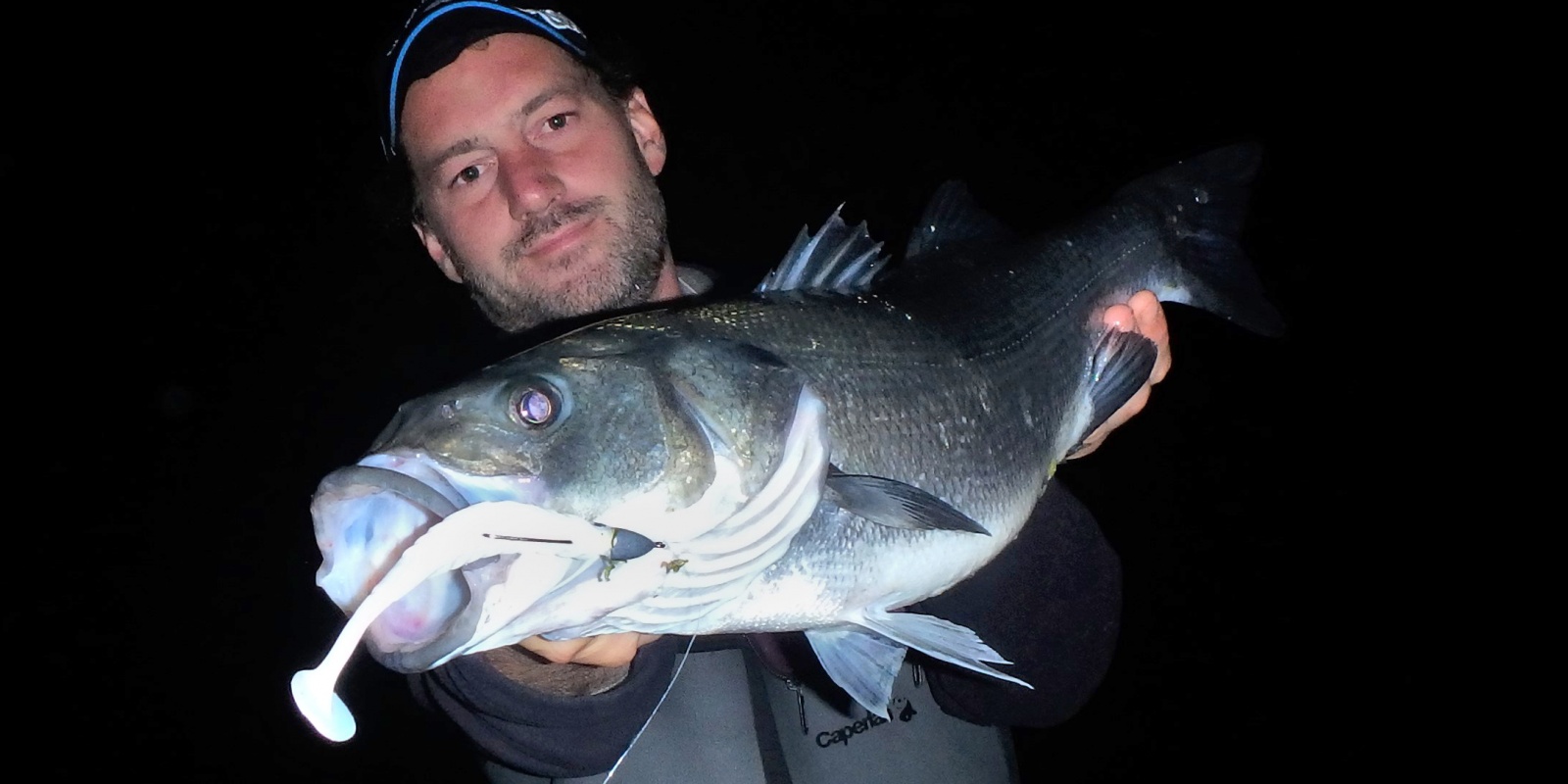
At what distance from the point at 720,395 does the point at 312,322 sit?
998 cm

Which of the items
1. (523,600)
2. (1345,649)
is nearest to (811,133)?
(1345,649)

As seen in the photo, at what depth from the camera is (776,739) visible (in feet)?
7.66

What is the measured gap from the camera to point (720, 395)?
1280 millimetres

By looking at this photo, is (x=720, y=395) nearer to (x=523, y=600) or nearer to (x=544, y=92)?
Answer: (x=523, y=600)

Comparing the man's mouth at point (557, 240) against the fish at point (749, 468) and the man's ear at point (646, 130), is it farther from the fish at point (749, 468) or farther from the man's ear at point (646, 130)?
the fish at point (749, 468)

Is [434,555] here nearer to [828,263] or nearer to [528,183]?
[828,263]

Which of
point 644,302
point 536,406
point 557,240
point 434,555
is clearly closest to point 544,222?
→ point 557,240

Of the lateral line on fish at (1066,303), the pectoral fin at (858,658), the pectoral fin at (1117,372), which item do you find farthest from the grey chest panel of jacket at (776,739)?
the lateral line on fish at (1066,303)

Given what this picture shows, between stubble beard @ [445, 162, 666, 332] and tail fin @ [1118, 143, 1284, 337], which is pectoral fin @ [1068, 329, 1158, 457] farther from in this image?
stubble beard @ [445, 162, 666, 332]

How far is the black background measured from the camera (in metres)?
5.86

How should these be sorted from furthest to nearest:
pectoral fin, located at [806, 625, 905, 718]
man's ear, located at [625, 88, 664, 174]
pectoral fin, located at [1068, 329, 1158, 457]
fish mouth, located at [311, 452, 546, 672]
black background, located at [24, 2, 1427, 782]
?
black background, located at [24, 2, 1427, 782] → man's ear, located at [625, 88, 664, 174] → pectoral fin, located at [1068, 329, 1158, 457] → pectoral fin, located at [806, 625, 905, 718] → fish mouth, located at [311, 452, 546, 672]

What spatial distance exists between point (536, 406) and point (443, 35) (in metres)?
1.80

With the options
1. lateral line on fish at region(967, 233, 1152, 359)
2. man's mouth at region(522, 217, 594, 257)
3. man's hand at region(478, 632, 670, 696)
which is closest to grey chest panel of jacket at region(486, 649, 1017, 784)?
man's hand at region(478, 632, 670, 696)

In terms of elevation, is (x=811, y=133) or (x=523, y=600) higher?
(x=811, y=133)
